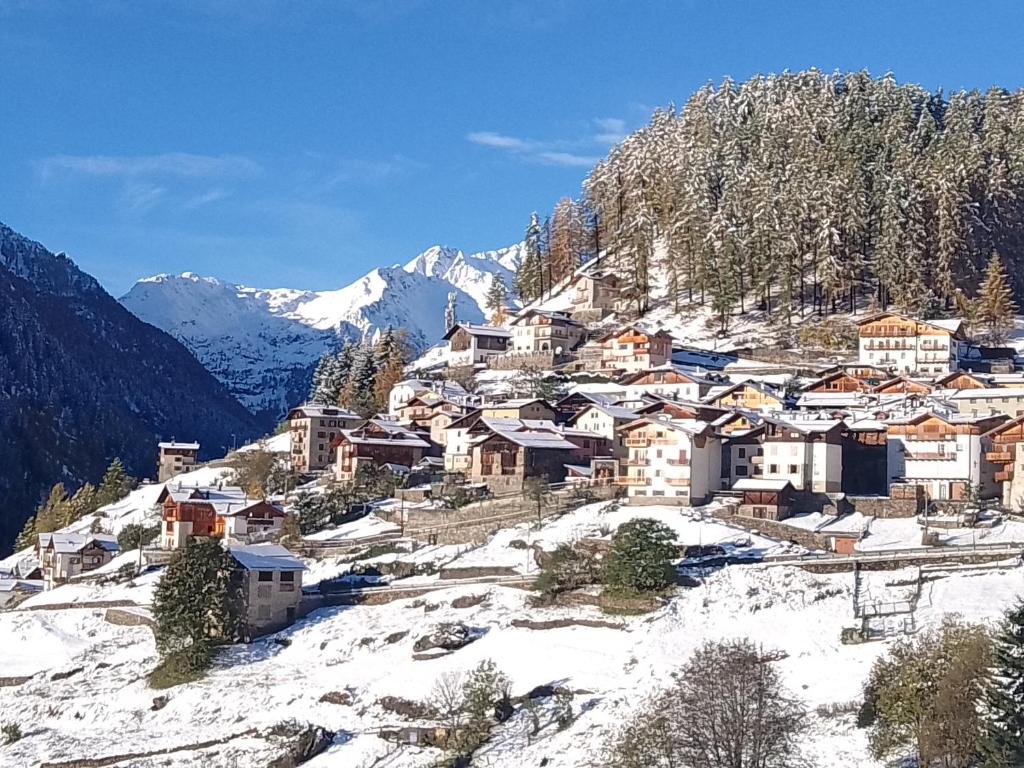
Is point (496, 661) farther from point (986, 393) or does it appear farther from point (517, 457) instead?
point (986, 393)

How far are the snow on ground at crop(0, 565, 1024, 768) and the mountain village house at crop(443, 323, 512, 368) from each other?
50721mm

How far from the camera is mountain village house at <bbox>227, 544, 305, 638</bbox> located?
2628 inches

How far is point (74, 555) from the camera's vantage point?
90500mm

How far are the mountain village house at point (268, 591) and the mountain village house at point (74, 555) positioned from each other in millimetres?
25155

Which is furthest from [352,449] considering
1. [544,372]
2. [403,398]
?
[544,372]

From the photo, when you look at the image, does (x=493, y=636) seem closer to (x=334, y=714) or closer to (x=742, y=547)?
(x=334, y=714)

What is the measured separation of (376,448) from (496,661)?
37.6 meters

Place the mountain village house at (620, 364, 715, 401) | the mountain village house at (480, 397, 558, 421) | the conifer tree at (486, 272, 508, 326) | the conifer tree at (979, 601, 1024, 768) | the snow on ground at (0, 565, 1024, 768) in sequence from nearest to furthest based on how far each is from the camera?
the conifer tree at (979, 601, 1024, 768), the snow on ground at (0, 565, 1024, 768), the mountain village house at (480, 397, 558, 421), the mountain village house at (620, 364, 715, 401), the conifer tree at (486, 272, 508, 326)

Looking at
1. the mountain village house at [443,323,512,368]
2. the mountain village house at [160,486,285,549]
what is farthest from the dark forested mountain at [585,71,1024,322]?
the mountain village house at [160,486,285,549]

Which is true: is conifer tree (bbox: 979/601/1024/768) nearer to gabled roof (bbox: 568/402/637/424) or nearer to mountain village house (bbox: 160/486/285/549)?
gabled roof (bbox: 568/402/637/424)

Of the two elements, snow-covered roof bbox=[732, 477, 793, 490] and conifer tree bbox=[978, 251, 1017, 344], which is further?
conifer tree bbox=[978, 251, 1017, 344]

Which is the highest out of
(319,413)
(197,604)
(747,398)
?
(747,398)

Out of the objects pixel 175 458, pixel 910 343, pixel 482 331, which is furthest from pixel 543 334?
pixel 175 458

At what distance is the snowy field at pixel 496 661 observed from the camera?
50.7 metres
